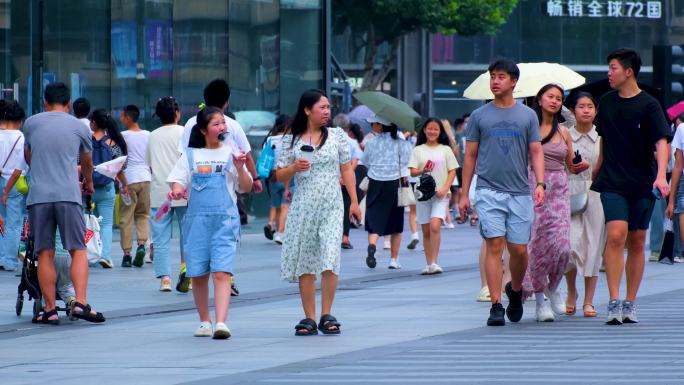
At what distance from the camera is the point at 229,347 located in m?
9.99

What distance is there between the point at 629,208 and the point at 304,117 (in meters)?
2.35

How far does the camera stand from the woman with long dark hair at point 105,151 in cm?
1642

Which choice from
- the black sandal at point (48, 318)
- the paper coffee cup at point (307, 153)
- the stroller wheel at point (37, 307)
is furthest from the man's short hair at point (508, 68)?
the stroller wheel at point (37, 307)

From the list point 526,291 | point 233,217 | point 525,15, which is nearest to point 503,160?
point 526,291

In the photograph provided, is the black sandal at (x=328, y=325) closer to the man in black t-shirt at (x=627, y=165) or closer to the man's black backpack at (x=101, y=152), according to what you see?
the man in black t-shirt at (x=627, y=165)

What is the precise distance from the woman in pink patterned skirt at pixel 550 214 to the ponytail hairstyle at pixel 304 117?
1656 millimetres

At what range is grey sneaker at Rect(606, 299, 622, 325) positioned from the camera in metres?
10.9

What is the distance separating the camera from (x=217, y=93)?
12953 millimetres

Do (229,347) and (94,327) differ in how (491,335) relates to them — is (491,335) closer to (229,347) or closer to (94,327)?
(229,347)

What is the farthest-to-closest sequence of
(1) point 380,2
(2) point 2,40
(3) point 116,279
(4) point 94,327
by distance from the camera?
(1) point 380,2, (2) point 2,40, (3) point 116,279, (4) point 94,327

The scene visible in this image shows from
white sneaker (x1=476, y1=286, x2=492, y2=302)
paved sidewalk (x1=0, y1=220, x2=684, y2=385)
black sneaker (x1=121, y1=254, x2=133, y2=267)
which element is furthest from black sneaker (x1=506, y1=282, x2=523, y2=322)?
black sneaker (x1=121, y1=254, x2=133, y2=267)

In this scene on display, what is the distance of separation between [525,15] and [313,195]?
43.2 metres

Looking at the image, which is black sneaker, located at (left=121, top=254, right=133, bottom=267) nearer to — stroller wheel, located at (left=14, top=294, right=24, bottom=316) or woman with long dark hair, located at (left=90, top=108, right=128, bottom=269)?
woman with long dark hair, located at (left=90, top=108, right=128, bottom=269)

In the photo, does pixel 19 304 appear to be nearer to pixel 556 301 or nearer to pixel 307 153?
pixel 307 153
